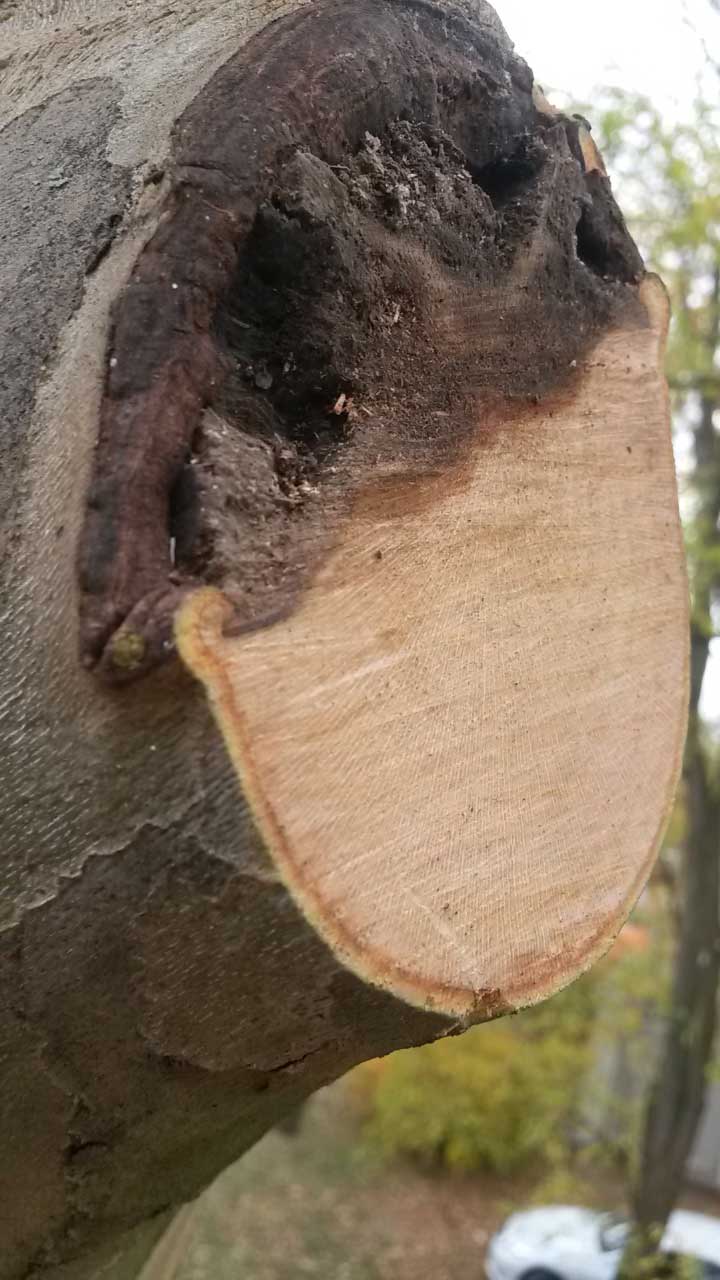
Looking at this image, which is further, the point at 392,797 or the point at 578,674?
the point at 578,674

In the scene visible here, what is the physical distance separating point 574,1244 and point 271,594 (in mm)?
4943

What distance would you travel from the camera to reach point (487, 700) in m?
0.79

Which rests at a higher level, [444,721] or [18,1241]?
[444,721]

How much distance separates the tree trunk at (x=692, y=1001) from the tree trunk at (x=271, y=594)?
325cm

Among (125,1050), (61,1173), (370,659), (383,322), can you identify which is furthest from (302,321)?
(61,1173)

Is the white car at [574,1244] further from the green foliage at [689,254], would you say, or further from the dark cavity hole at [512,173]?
the dark cavity hole at [512,173]

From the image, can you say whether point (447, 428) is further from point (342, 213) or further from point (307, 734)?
point (307, 734)

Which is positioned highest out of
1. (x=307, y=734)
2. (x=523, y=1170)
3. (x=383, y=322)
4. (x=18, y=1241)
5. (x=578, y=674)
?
(x=383, y=322)

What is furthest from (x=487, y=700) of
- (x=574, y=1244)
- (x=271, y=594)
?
(x=574, y=1244)

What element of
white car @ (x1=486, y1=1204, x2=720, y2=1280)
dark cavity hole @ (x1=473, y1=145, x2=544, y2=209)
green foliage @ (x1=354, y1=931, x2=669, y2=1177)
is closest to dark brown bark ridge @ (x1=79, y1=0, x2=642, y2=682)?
dark cavity hole @ (x1=473, y1=145, x2=544, y2=209)

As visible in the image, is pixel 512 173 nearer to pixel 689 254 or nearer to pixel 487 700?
pixel 487 700

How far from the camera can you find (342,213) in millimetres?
719

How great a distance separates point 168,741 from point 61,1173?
0.35 meters

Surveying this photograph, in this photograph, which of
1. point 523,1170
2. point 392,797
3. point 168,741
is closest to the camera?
point 168,741
